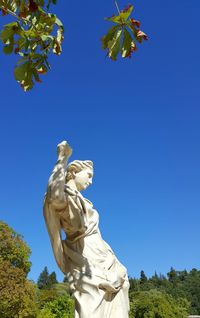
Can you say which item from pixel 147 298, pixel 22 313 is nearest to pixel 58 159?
pixel 22 313

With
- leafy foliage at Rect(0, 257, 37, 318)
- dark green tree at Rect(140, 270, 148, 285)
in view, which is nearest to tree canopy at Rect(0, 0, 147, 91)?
leafy foliage at Rect(0, 257, 37, 318)

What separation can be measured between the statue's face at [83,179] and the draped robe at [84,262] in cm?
35

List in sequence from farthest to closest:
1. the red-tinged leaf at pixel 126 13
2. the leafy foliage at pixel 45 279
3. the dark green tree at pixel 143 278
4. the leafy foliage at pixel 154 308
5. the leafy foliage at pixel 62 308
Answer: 1. the leafy foliage at pixel 45 279
2. the dark green tree at pixel 143 278
3. the leafy foliage at pixel 154 308
4. the leafy foliage at pixel 62 308
5. the red-tinged leaf at pixel 126 13

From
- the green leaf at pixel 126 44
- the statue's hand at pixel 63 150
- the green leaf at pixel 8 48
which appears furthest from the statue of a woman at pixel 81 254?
the green leaf at pixel 126 44

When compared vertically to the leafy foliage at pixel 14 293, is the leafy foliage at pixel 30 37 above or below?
below

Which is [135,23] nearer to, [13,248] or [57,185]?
[57,185]

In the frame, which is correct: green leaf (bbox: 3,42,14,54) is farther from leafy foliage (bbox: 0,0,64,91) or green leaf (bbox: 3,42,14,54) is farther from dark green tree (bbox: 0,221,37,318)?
dark green tree (bbox: 0,221,37,318)

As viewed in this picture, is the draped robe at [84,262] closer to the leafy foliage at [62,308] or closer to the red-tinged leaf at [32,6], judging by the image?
the red-tinged leaf at [32,6]

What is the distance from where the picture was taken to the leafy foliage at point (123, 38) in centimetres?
408

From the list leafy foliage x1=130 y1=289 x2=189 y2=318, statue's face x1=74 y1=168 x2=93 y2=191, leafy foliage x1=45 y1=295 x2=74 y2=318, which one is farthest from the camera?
leafy foliage x1=130 y1=289 x2=189 y2=318

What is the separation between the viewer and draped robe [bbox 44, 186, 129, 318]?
4773 millimetres

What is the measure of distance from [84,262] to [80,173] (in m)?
1.31

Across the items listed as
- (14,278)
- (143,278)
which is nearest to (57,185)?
(14,278)

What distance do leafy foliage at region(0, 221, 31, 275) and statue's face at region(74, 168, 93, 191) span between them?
32518 millimetres
